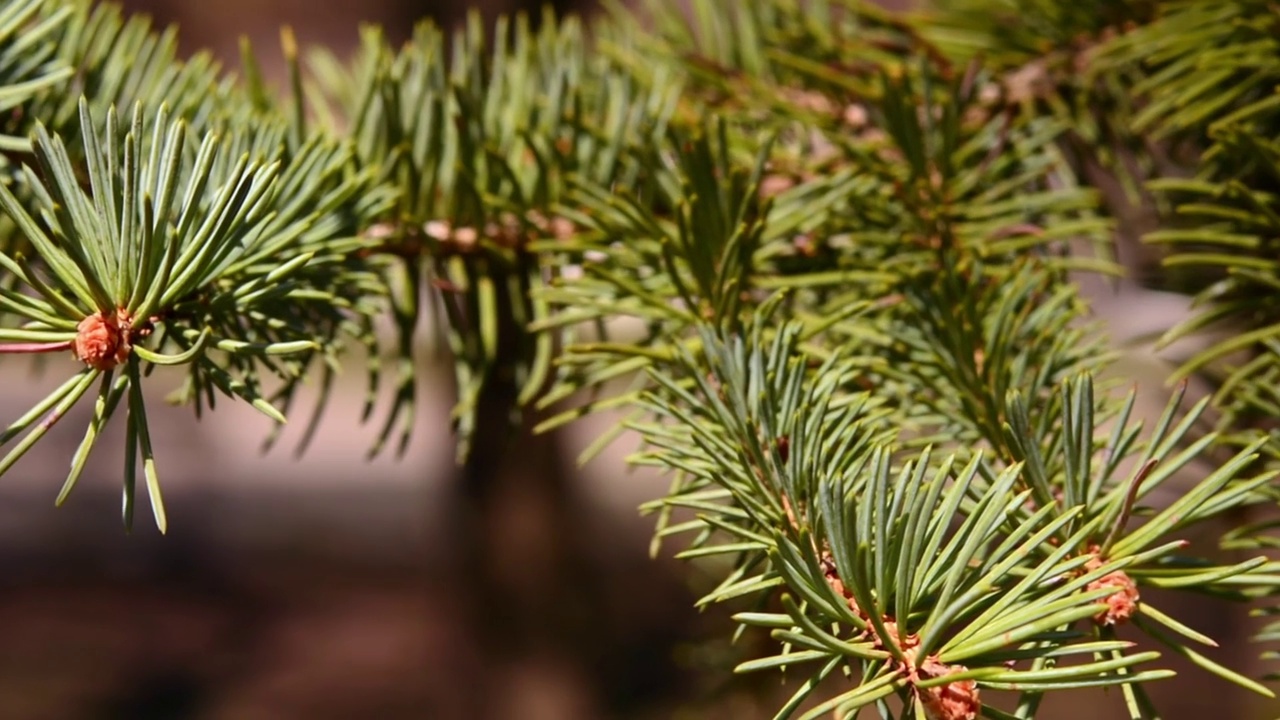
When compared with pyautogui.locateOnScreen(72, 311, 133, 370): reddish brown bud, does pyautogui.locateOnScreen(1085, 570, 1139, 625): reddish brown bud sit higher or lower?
lower

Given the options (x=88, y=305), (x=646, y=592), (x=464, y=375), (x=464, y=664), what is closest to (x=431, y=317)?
(x=464, y=375)

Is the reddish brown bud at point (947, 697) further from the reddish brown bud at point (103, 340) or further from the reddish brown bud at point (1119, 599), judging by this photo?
the reddish brown bud at point (103, 340)

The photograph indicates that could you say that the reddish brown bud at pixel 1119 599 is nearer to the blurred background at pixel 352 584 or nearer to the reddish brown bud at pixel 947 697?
the reddish brown bud at pixel 947 697

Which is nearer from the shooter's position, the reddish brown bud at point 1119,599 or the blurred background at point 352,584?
the reddish brown bud at point 1119,599

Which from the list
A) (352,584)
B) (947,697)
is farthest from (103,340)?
(352,584)

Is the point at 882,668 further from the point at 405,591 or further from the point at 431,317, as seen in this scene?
the point at 405,591

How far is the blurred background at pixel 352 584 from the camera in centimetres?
101

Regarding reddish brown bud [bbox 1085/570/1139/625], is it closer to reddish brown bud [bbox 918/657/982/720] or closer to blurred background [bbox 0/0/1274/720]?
reddish brown bud [bbox 918/657/982/720]

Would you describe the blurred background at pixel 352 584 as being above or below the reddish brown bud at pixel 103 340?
below

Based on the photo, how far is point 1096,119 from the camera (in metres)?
0.33

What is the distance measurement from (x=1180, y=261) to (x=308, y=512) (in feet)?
7.27

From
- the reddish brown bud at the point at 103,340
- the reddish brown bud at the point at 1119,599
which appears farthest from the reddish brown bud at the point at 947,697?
the reddish brown bud at the point at 103,340

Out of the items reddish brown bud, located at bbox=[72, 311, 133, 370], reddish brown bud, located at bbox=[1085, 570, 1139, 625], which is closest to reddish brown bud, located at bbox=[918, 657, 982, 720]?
reddish brown bud, located at bbox=[1085, 570, 1139, 625]

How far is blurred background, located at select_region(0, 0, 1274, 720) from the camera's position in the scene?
101 cm
